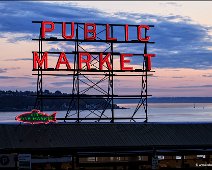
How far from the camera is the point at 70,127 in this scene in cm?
5109

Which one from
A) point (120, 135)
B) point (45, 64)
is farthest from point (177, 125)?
point (45, 64)

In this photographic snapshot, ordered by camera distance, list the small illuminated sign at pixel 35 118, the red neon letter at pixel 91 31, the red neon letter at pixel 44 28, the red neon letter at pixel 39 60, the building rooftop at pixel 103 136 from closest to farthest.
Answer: the building rooftop at pixel 103 136
the small illuminated sign at pixel 35 118
the red neon letter at pixel 39 60
the red neon letter at pixel 44 28
the red neon letter at pixel 91 31

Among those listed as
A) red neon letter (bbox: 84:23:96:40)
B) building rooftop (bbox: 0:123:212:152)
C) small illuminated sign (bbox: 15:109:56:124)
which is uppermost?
red neon letter (bbox: 84:23:96:40)

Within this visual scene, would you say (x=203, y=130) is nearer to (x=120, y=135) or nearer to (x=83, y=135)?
(x=120, y=135)

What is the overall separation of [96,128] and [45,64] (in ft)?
34.0

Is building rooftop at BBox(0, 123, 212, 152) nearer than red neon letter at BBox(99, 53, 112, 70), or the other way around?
building rooftop at BBox(0, 123, 212, 152)

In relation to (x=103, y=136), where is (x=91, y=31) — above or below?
above

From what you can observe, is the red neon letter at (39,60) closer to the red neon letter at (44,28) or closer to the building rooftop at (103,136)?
the red neon letter at (44,28)

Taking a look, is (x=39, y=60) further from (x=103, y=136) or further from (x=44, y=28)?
(x=103, y=136)

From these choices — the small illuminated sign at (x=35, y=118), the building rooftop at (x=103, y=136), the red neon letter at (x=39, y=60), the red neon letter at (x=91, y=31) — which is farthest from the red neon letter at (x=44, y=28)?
the building rooftop at (x=103, y=136)

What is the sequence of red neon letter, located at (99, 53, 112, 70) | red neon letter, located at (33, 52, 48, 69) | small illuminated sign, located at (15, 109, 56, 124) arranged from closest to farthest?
small illuminated sign, located at (15, 109, 56, 124) → red neon letter, located at (33, 52, 48, 69) → red neon letter, located at (99, 53, 112, 70)

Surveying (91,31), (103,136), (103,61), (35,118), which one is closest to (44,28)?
(91,31)

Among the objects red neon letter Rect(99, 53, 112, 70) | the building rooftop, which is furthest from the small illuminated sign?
red neon letter Rect(99, 53, 112, 70)

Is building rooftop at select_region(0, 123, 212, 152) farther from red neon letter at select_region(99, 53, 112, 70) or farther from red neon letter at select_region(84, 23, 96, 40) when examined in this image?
red neon letter at select_region(84, 23, 96, 40)
